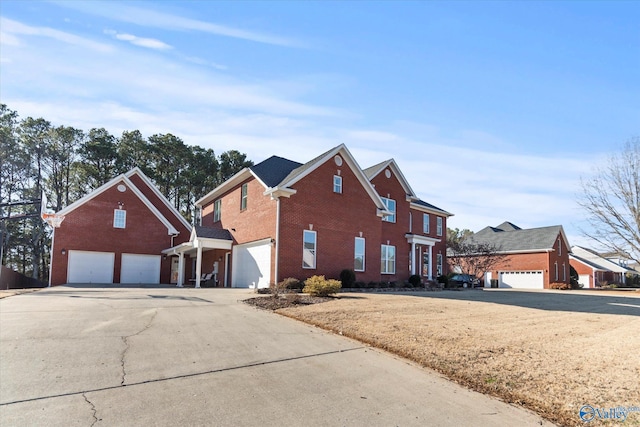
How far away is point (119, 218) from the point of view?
30.8 meters

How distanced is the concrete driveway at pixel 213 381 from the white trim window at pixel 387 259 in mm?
18144

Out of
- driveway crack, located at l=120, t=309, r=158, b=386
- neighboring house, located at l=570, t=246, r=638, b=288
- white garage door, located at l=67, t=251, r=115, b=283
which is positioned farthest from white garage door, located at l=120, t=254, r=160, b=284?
neighboring house, located at l=570, t=246, r=638, b=288

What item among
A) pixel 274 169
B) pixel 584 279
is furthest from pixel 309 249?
pixel 584 279

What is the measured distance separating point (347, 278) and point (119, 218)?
18.4 m

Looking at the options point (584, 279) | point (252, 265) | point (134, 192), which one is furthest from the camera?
point (584, 279)

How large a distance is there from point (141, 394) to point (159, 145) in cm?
4492

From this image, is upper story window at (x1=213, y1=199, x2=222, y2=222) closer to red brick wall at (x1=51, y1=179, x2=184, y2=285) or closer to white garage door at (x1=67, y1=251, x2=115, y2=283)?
red brick wall at (x1=51, y1=179, x2=184, y2=285)

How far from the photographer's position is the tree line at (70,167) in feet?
139

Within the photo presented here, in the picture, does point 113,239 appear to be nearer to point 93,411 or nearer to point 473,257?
point 93,411

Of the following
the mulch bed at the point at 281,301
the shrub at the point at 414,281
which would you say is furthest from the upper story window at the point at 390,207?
the mulch bed at the point at 281,301

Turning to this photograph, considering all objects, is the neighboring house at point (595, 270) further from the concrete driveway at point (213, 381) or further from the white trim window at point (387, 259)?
the concrete driveway at point (213, 381)

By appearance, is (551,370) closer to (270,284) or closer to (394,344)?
(394,344)

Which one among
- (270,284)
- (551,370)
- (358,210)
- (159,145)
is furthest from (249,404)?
(159,145)

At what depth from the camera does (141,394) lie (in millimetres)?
5371
